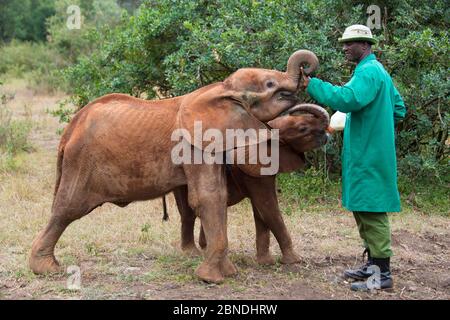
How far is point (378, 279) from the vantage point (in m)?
5.41

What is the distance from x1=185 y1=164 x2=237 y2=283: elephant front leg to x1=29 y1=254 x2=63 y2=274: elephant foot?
1274mm

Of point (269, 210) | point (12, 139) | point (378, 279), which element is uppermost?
point (12, 139)

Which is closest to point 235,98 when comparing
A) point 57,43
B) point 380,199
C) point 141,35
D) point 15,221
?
point 380,199

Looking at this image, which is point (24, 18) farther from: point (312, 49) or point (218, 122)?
point (218, 122)

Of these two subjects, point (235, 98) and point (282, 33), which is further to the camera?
point (282, 33)

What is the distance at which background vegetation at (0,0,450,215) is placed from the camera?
8055 mm

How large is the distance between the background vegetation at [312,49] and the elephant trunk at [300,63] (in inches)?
104

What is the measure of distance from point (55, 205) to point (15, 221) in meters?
2.13

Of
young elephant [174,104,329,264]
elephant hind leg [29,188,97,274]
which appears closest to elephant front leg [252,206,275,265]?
young elephant [174,104,329,264]

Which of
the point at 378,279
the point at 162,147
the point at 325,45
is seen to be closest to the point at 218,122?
the point at 162,147

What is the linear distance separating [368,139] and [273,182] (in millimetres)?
1005

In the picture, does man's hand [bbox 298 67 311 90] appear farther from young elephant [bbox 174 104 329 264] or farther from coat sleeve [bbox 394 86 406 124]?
coat sleeve [bbox 394 86 406 124]

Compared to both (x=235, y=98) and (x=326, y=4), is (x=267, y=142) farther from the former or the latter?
(x=326, y=4)

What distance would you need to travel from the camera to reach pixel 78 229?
740 centimetres
